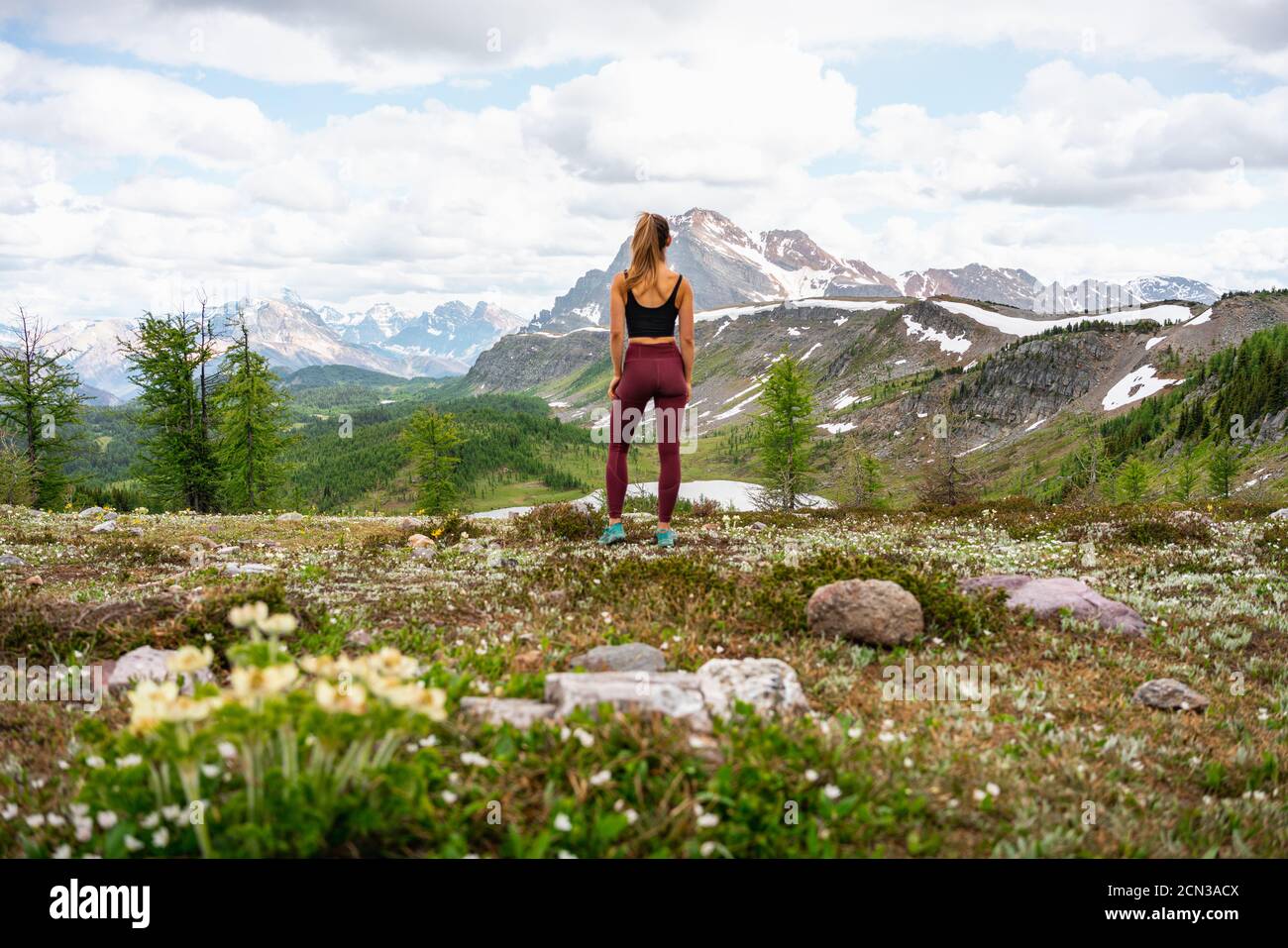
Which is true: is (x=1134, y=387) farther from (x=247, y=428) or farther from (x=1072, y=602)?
(x=1072, y=602)

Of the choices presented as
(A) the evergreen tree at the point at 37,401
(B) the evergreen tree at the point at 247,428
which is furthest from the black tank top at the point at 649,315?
(A) the evergreen tree at the point at 37,401

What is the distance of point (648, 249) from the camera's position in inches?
397

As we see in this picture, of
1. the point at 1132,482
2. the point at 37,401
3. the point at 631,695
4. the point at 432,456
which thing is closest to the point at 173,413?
the point at 37,401

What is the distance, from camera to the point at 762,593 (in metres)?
7.71

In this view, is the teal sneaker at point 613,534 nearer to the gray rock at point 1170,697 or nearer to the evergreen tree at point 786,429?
the gray rock at point 1170,697

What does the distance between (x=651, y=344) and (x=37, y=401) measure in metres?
59.6

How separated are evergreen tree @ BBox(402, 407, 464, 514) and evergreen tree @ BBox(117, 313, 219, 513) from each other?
54.9ft

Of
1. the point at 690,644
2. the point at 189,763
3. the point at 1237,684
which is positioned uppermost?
the point at 189,763

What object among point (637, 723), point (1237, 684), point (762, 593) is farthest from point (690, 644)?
point (1237, 684)
